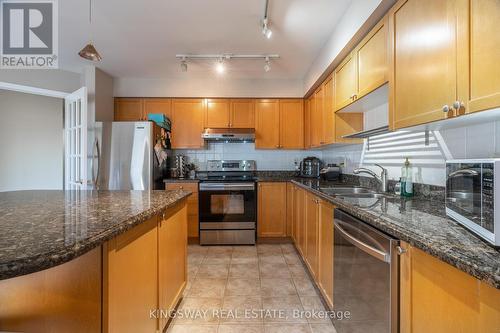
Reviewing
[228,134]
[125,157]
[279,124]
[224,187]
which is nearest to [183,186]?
[224,187]

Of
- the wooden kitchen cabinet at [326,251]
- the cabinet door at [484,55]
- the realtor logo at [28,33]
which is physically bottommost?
the wooden kitchen cabinet at [326,251]

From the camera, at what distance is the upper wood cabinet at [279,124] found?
368 cm

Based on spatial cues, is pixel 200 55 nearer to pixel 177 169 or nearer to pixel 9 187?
pixel 177 169

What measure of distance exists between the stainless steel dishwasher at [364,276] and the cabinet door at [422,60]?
0.65m

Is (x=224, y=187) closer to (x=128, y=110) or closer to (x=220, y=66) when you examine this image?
(x=220, y=66)

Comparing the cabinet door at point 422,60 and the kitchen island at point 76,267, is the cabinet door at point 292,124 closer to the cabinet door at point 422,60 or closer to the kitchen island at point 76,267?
the cabinet door at point 422,60

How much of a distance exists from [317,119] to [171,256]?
2.36 meters

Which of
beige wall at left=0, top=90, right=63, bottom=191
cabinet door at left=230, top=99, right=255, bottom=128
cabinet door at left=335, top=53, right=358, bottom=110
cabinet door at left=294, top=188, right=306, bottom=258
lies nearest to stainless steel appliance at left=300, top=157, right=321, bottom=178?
cabinet door at left=294, top=188, right=306, bottom=258

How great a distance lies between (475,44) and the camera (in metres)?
0.91

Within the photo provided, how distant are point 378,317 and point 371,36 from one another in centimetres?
176

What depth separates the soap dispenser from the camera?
65.3 inches

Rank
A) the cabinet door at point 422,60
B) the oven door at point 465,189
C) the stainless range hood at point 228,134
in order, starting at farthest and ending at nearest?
the stainless range hood at point 228,134 → the cabinet door at point 422,60 → the oven door at point 465,189

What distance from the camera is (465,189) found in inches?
33.7

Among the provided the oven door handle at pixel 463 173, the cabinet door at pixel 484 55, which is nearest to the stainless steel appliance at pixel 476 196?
the oven door handle at pixel 463 173
